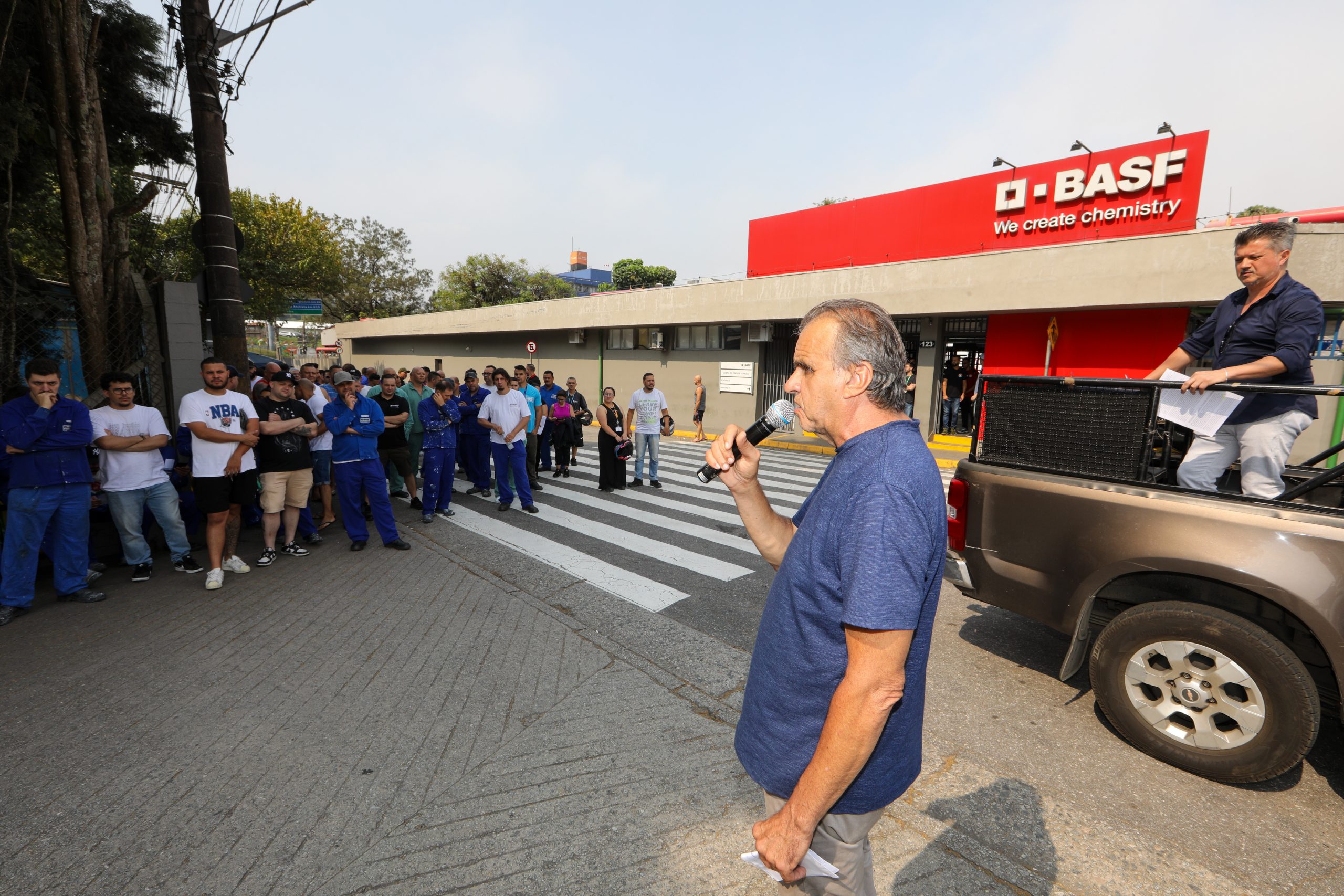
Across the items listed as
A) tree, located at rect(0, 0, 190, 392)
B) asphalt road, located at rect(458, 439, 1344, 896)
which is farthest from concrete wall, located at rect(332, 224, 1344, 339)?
tree, located at rect(0, 0, 190, 392)

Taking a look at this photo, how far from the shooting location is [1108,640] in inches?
122

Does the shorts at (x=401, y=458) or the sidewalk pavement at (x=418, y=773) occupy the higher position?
the shorts at (x=401, y=458)

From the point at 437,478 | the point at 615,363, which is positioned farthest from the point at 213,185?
the point at 615,363

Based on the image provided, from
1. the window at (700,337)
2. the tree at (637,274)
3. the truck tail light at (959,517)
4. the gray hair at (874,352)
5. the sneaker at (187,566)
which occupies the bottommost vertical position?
the sneaker at (187,566)

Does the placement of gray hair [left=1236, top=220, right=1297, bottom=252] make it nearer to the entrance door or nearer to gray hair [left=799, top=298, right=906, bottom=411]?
gray hair [left=799, top=298, right=906, bottom=411]

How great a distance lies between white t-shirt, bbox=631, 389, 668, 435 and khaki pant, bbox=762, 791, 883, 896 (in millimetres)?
8302

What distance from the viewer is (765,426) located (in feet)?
6.14

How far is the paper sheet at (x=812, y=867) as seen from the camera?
1347mm

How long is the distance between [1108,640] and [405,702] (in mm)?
3821

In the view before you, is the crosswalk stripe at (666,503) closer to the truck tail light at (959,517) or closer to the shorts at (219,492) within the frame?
the truck tail light at (959,517)

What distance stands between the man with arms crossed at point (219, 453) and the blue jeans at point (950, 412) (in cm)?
1526

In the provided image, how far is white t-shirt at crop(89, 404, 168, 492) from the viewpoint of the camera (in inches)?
203

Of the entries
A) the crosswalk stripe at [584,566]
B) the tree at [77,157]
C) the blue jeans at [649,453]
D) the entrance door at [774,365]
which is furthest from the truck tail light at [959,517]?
the entrance door at [774,365]

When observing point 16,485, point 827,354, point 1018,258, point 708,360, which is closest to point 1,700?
point 16,485
